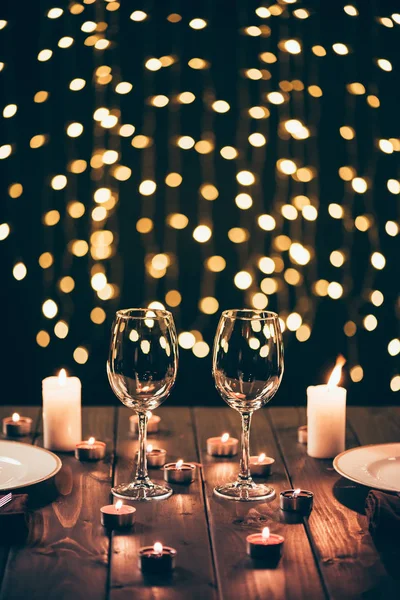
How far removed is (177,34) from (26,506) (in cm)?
153

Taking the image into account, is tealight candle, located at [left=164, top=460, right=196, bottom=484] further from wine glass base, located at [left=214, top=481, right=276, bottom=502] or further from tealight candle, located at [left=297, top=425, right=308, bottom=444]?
tealight candle, located at [left=297, top=425, right=308, bottom=444]

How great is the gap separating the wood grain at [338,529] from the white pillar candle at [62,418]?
0.31m

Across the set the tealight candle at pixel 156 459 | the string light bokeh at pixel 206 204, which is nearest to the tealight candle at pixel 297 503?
the tealight candle at pixel 156 459

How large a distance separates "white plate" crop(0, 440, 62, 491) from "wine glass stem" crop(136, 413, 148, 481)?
0.10m

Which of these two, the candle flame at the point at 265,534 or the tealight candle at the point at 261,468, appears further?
the tealight candle at the point at 261,468

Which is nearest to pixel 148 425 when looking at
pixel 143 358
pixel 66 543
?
pixel 143 358

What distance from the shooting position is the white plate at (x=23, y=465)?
1.14 metres

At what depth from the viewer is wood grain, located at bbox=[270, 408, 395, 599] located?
0.90 m

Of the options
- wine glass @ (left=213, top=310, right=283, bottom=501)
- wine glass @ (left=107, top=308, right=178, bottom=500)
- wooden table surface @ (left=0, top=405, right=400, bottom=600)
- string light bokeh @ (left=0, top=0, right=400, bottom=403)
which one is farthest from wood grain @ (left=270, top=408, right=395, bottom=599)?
string light bokeh @ (left=0, top=0, right=400, bottom=403)

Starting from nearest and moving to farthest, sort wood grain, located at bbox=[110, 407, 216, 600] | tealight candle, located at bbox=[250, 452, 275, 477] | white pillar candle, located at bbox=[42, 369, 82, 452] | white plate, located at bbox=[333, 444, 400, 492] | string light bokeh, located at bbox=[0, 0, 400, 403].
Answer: wood grain, located at bbox=[110, 407, 216, 600], white plate, located at bbox=[333, 444, 400, 492], tealight candle, located at bbox=[250, 452, 275, 477], white pillar candle, located at bbox=[42, 369, 82, 452], string light bokeh, located at bbox=[0, 0, 400, 403]

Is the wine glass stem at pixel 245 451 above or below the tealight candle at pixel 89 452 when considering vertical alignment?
above

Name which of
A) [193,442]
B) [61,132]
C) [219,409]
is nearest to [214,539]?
[193,442]

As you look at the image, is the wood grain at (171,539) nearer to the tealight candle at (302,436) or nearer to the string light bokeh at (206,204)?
the tealight candle at (302,436)

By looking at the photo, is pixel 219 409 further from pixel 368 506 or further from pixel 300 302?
pixel 300 302
